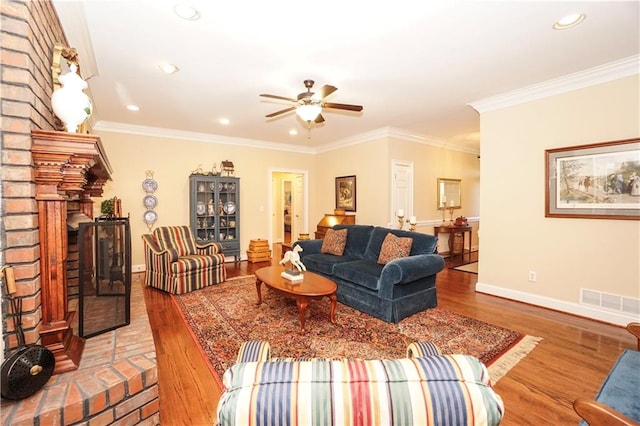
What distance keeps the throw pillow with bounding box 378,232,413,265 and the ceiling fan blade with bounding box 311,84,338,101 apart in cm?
194

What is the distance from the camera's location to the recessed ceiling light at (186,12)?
203 cm

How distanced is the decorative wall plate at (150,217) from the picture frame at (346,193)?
3686mm

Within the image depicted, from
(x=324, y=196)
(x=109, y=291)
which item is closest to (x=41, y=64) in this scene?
(x=109, y=291)

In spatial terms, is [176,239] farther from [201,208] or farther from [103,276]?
[103,276]

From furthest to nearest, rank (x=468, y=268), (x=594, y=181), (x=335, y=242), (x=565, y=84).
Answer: (x=468, y=268) → (x=335, y=242) → (x=565, y=84) → (x=594, y=181)

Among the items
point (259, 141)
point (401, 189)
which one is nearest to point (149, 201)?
point (259, 141)

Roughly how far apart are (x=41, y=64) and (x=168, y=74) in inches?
62.2

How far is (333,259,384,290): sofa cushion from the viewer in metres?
3.19

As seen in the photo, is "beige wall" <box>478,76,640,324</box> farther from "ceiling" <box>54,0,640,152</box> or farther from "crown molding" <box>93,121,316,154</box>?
"crown molding" <box>93,121,316,154</box>

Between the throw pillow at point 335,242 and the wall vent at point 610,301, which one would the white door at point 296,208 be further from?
the wall vent at point 610,301

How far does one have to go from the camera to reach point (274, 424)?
0.66 metres

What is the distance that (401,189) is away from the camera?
5723mm

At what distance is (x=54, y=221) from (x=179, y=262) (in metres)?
2.46

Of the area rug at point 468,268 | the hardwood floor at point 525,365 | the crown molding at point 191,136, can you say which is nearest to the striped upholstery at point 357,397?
the hardwood floor at point 525,365
